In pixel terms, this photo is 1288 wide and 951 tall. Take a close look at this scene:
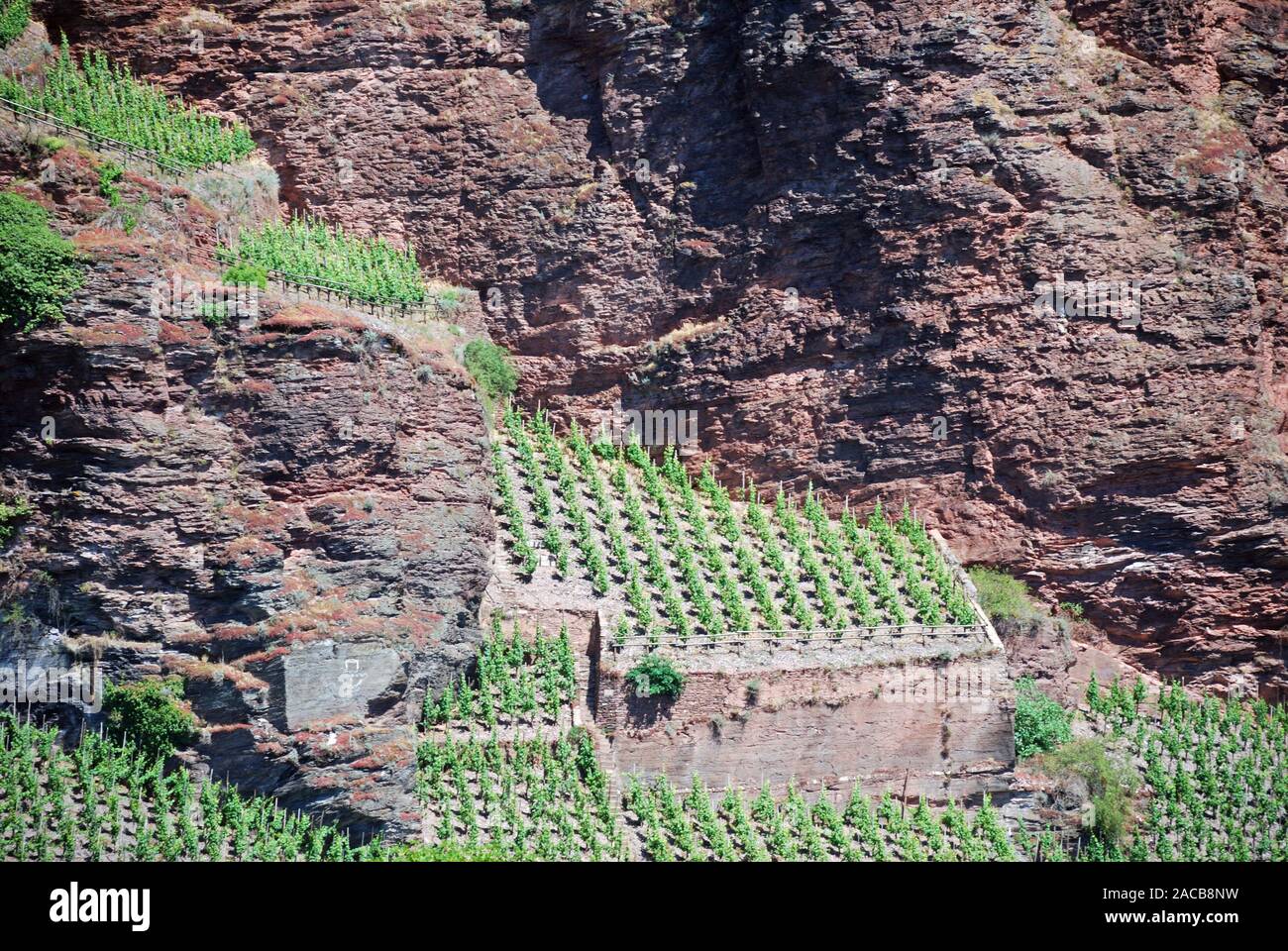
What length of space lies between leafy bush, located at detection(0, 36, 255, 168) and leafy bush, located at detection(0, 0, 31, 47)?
0.87 meters

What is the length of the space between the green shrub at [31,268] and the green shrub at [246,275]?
277 centimetres

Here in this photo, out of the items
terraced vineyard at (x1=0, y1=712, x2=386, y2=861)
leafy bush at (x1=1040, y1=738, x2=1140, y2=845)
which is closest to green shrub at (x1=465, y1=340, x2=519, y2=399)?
terraced vineyard at (x1=0, y1=712, x2=386, y2=861)

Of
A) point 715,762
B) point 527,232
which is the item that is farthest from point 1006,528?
point 527,232

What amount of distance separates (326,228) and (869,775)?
16.4m

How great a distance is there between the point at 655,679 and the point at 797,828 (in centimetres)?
377

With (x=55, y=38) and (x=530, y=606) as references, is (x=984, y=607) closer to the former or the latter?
(x=530, y=606)

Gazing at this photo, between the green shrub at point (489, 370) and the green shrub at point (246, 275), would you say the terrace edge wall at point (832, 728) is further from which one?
the green shrub at point (246, 275)

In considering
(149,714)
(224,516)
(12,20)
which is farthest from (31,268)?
(12,20)

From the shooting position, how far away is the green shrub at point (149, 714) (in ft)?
98.6

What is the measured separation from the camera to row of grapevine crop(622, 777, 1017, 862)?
32500mm

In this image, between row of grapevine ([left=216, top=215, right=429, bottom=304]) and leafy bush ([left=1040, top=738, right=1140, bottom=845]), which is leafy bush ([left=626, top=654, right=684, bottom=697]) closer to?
leafy bush ([left=1040, top=738, right=1140, bottom=845])

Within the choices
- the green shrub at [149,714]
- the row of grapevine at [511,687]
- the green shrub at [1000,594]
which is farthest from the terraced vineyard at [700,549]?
the green shrub at [149,714]

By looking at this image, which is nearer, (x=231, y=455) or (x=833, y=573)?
(x=231, y=455)

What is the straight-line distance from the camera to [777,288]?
39625mm
